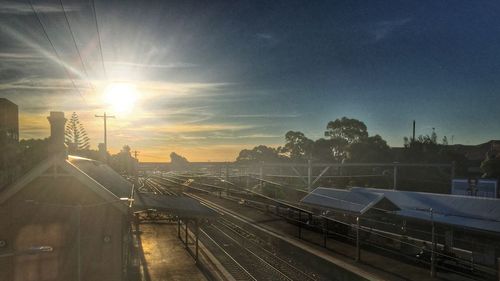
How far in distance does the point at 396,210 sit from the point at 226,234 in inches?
487

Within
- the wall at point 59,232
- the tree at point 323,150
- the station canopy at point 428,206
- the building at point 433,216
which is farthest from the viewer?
the tree at point 323,150

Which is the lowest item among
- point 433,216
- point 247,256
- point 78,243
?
point 247,256

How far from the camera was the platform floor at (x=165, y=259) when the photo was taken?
1927 centimetres

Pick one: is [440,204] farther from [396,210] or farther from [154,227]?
[154,227]

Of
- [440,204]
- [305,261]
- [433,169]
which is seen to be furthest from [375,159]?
[305,261]

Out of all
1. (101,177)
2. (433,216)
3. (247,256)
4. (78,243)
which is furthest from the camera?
(433,216)

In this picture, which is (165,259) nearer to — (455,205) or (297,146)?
(455,205)

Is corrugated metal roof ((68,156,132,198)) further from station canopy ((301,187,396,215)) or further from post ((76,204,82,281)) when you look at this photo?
station canopy ((301,187,396,215))

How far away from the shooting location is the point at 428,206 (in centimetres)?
2850

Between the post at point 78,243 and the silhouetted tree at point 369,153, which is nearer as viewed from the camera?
the post at point 78,243

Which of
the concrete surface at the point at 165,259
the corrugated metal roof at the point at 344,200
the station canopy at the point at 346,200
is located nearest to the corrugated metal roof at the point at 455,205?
the station canopy at the point at 346,200

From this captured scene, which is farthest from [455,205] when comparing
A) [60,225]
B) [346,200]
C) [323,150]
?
[323,150]

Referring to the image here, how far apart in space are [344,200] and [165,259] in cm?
1371

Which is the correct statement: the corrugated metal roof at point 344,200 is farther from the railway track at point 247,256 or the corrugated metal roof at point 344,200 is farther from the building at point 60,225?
the building at point 60,225
